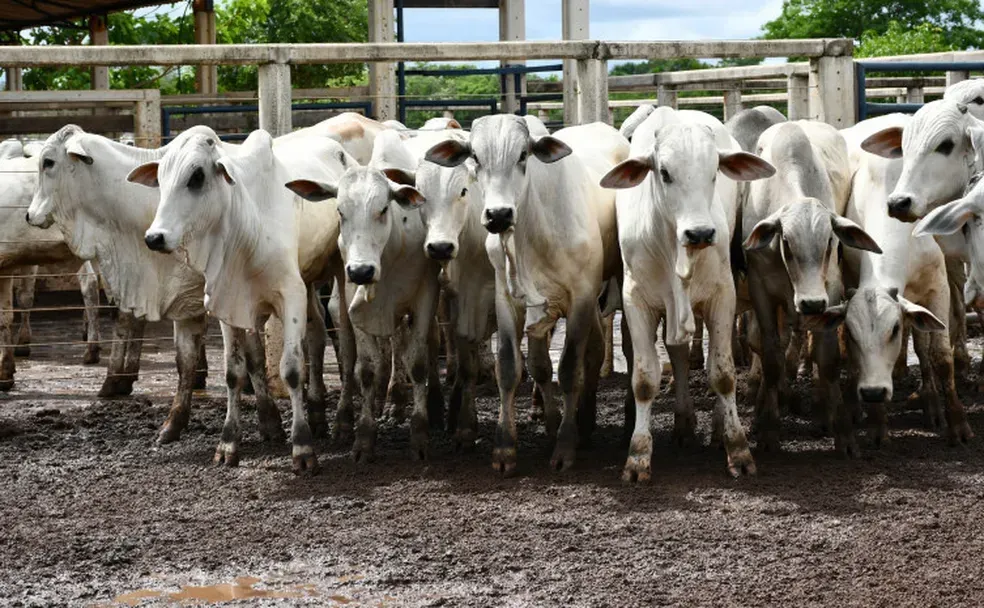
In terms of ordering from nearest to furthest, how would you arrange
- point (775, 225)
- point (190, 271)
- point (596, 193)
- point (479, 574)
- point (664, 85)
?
point (479, 574), point (775, 225), point (596, 193), point (190, 271), point (664, 85)

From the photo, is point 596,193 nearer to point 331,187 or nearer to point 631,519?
point 331,187

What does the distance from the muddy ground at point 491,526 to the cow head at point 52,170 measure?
4.46 feet

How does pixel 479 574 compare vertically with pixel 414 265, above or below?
below

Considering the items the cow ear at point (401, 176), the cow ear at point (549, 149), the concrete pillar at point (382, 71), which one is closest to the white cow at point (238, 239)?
the cow ear at point (401, 176)

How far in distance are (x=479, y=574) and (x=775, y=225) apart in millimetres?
2637

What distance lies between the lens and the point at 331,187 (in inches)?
328

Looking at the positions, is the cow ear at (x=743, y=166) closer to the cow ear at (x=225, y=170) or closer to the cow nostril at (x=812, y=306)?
the cow nostril at (x=812, y=306)

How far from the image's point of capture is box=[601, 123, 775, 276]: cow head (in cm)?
728

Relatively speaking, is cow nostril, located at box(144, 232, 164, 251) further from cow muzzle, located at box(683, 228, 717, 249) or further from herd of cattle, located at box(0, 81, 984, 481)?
cow muzzle, located at box(683, 228, 717, 249)

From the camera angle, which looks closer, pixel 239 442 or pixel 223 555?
pixel 223 555

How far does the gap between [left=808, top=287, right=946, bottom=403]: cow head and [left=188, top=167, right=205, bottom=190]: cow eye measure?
317 cm

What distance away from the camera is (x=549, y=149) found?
7902mm

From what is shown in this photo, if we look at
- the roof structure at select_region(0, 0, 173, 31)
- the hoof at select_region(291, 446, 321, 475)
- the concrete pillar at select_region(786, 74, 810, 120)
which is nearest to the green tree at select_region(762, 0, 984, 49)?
the roof structure at select_region(0, 0, 173, 31)

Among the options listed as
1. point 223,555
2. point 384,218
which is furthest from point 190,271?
point 223,555
